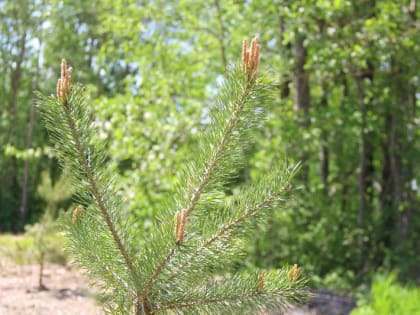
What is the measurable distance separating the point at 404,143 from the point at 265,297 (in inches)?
272

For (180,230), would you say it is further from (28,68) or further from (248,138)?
(28,68)

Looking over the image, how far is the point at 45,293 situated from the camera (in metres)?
6.26

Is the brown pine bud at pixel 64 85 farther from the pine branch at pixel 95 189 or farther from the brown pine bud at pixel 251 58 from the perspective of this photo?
the brown pine bud at pixel 251 58

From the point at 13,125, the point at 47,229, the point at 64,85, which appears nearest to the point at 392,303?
the point at 47,229

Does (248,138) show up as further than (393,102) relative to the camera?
No

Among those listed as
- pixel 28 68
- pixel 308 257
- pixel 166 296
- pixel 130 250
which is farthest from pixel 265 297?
pixel 28 68

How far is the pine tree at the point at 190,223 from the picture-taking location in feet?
5.64

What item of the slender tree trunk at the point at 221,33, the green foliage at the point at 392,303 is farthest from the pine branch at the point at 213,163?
the slender tree trunk at the point at 221,33

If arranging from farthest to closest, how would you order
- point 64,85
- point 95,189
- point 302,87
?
1. point 302,87
2. point 95,189
3. point 64,85

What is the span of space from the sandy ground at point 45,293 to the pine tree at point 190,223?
2.40m

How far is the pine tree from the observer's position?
1.72 meters

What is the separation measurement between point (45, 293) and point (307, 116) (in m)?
3.76

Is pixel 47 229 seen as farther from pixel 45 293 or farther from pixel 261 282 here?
pixel 261 282

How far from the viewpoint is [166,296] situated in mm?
1877
